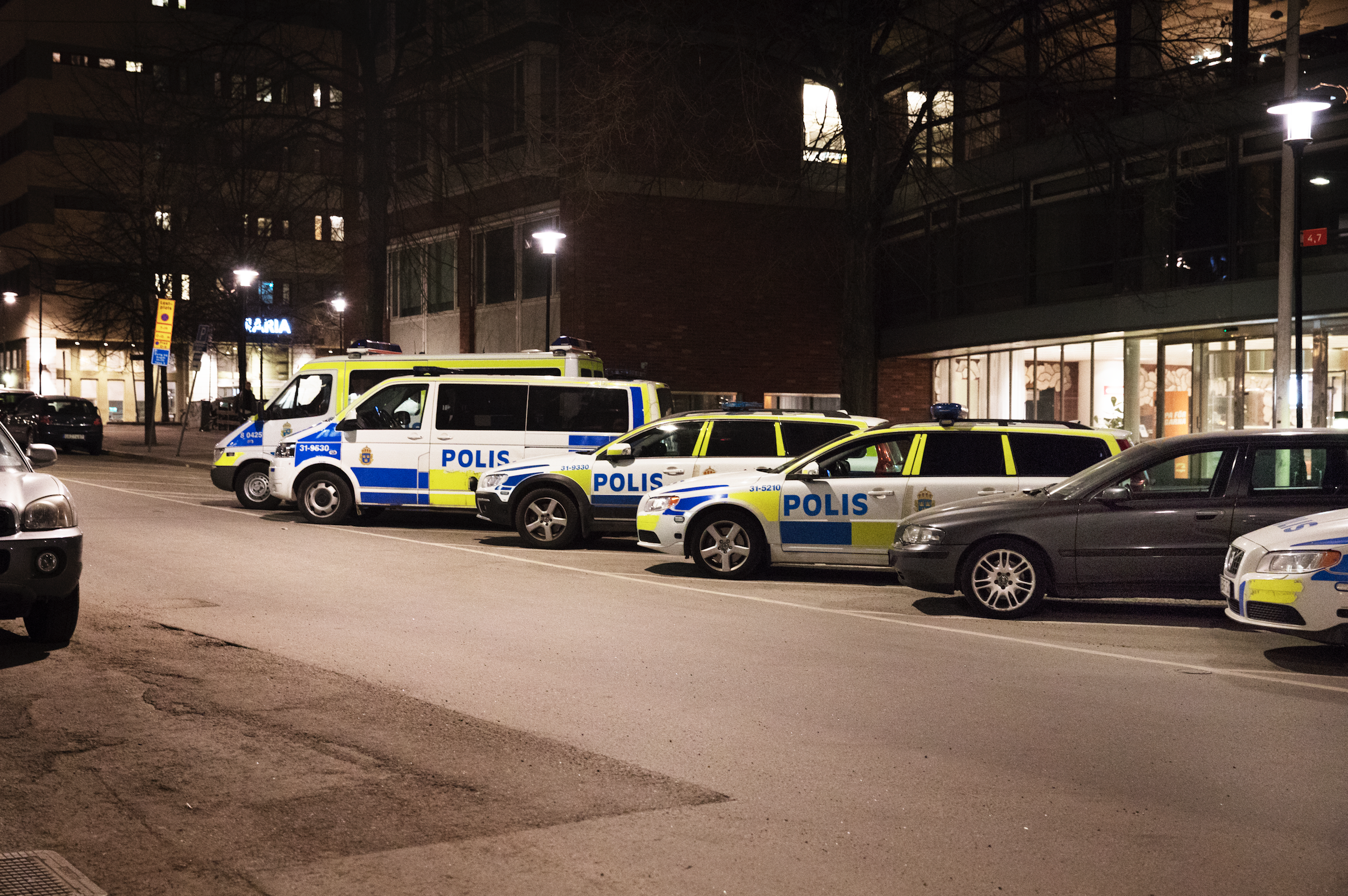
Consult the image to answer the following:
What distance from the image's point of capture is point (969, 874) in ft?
15.5

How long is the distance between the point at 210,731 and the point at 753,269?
27.9 m

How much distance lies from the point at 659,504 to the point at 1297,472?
594cm

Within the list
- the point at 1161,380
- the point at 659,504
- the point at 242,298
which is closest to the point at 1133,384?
the point at 1161,380

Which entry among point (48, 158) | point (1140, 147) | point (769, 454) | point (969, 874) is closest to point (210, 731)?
point (969, 874)

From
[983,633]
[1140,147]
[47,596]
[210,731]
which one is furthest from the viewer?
[1140,147]

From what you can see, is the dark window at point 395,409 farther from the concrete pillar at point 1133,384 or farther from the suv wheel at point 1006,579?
the concrete pillar at point 1133,384

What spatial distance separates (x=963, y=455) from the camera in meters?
13.2

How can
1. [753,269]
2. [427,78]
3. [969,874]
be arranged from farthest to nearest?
[753,269]
[427,78]
[969,874]

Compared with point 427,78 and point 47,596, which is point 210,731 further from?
point 427,78

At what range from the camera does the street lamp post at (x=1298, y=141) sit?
1553 centimetres

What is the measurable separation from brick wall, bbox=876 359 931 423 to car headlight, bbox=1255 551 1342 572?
1025 inches

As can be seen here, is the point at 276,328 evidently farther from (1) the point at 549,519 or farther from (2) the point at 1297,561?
(2) the point at 1297,561

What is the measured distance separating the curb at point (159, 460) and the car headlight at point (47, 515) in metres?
24.3

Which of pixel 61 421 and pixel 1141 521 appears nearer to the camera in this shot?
pixel 1141 521
